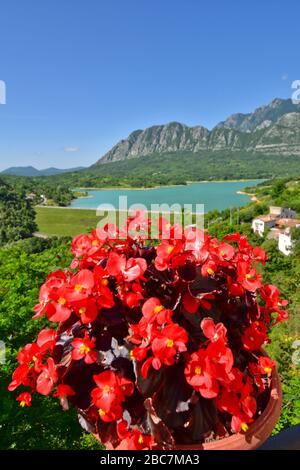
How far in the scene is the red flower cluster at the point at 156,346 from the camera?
0.75m

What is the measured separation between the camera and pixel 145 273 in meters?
0.92

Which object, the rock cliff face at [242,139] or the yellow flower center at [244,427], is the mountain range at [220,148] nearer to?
the rock cliff face at [242,139]

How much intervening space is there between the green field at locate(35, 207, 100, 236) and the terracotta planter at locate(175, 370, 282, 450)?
1482 inches

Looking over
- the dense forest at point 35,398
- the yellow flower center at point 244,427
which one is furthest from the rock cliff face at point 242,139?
the yellow flower center at point 244,427

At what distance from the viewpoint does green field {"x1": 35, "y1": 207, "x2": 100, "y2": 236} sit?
41.7m

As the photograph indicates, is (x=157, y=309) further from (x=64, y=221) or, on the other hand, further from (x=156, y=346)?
(x=64, y=221)

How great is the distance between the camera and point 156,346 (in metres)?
0.71

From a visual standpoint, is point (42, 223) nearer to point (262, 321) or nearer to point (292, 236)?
point (292, 236)

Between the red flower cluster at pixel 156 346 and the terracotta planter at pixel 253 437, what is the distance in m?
0.02

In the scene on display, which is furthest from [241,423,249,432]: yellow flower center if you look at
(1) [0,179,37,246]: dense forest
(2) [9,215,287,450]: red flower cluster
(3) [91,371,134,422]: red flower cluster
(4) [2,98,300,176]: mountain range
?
(4) [2,98,300,176]: mountain range

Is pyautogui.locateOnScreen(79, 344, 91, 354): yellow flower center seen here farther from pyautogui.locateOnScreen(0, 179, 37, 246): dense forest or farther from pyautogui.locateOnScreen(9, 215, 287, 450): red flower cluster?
pyautogui.locateOnScreen(0, 179, 37, 246): dense forest

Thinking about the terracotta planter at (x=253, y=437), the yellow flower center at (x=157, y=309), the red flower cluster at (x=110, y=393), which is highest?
the yellow flower center at (x=157, y=309)

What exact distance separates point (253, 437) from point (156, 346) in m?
0.39

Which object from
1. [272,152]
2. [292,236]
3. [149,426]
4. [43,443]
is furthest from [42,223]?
[272,152]
